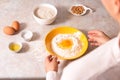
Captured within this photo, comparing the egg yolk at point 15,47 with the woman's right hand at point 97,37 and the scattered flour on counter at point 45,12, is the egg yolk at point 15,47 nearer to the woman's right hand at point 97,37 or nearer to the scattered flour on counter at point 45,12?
the scattered flour on counter at point 45,12

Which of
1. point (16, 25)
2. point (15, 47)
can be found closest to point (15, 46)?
point (15, 47)

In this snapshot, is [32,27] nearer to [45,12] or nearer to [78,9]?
[45,12]

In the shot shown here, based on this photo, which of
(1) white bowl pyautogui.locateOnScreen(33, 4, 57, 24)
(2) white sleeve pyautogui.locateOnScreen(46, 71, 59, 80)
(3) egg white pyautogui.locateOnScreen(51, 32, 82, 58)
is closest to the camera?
(2) white sleeve pyautogui.locateOnScreen(46, 71, 59, 80)

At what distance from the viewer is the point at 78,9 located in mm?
1593

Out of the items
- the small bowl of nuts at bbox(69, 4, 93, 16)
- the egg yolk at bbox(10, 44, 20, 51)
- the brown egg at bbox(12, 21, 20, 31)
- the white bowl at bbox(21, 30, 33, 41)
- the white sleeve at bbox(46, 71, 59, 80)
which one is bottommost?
the white sleeve at bbox(46, 71, 59, 80)

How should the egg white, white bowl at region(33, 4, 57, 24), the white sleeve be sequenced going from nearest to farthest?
the white sleeve, the egg white, white bowl at region(33, 4, 57, 24)

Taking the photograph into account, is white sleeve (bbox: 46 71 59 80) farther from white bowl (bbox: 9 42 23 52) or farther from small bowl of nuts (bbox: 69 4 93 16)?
small bowl of nuts (bbox: 69 4 93 16)

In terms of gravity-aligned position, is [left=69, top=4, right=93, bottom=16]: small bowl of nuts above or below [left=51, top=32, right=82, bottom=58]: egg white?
above

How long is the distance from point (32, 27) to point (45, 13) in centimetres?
12

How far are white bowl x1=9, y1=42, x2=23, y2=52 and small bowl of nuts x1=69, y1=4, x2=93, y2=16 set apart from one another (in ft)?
1.31

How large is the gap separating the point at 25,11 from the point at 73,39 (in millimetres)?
367

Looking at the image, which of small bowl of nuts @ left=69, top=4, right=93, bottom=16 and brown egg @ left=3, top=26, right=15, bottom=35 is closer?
brown egg @ left=3, top=26, right=15, bottom=35

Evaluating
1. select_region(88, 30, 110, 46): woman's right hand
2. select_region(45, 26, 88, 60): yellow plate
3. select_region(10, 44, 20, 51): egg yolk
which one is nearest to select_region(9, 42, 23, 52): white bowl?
select_region(10, 44, 20, 51): egg yolk

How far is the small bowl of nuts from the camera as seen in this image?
61.8 inches
